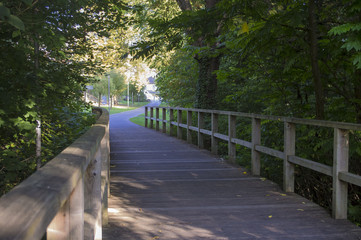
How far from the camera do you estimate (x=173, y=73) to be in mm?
18672

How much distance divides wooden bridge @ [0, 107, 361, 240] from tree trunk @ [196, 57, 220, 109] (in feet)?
18.3

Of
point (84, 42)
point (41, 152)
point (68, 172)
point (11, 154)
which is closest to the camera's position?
point (68, 172)

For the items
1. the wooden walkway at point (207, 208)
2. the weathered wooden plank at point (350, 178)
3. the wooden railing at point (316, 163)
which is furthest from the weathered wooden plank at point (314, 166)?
the wooden walkway at point (207, 208)

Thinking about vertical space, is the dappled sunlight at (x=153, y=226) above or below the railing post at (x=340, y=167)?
below

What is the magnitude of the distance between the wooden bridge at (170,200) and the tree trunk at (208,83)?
5.58 meters

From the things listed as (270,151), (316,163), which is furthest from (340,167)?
(270,151)

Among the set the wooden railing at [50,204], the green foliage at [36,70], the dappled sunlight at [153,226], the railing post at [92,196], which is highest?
the green foliage at [36,70]

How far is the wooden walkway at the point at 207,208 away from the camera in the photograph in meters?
3.93

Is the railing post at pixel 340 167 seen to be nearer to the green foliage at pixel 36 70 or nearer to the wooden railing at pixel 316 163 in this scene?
the wooden railing at pixel 316 163

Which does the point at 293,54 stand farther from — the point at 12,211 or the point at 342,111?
the point at 12,211

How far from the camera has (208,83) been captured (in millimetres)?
13836

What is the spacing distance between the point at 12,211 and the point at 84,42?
8.07 m

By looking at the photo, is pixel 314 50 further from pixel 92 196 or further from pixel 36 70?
pixel 92 196

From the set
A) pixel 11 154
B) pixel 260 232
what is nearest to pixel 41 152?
pixel 11 154
